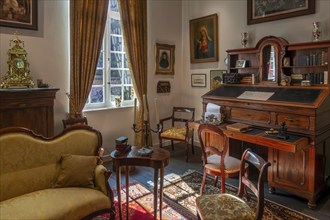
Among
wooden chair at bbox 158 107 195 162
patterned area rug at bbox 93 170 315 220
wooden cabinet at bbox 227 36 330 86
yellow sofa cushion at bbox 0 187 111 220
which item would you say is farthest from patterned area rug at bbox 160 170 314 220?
wooden cabinet at bbox 227 36 330 86

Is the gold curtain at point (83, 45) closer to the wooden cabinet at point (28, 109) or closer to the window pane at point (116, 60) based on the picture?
the window pane at point (116, 60)

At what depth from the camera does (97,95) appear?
14.9 ft

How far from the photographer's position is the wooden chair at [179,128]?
4.69m

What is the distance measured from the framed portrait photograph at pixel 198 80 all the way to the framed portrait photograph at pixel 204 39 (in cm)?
29

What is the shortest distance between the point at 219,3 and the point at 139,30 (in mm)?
1599

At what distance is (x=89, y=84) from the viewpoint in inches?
165

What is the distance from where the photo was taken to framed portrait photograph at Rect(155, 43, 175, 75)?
17.4 feet

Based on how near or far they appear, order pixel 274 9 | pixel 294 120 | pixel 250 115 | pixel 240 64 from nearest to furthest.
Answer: pixel 294 120 < pixel 250 115 < pixel 274 9 < pixel 240 64

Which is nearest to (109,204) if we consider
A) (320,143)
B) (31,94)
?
(31,94)

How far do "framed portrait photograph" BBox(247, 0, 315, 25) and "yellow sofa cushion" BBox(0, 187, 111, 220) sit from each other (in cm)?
366

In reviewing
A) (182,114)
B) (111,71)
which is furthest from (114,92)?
(182,114)

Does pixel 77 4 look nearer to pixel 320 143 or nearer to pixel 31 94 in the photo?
pixel 31 94

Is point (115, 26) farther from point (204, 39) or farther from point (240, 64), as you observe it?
point (240, 64)

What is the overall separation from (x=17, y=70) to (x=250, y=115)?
3136 millimetres
